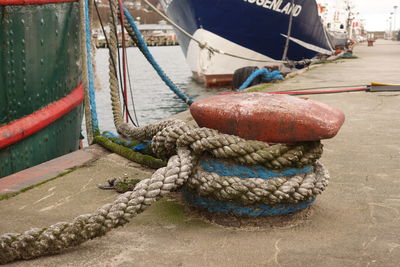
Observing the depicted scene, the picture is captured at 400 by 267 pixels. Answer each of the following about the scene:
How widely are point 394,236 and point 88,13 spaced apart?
3.44m

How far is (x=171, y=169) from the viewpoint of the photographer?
221 centimetres

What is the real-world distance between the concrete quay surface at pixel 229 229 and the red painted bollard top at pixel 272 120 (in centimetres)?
45

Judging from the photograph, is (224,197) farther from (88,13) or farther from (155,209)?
(88,13)

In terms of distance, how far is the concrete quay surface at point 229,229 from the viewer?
1.99 metres

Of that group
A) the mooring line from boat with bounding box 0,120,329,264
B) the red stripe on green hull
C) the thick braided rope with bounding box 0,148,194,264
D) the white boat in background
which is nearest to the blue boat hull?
the white boat in background

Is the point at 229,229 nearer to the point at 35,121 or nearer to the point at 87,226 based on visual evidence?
the point at 87,226

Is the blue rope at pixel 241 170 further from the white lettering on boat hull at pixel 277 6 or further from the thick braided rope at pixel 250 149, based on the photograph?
the white lettering on boat hull at pixel 277 6

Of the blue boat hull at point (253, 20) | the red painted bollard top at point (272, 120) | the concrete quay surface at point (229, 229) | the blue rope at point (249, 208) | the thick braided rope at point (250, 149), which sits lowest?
the concrete quay surface at point (229, 229)

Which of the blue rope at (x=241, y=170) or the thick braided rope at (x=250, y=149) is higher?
the thick braided rope at (x=250, y=149)

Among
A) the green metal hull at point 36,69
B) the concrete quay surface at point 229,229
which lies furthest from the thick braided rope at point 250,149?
the green metal hull at point 36,69

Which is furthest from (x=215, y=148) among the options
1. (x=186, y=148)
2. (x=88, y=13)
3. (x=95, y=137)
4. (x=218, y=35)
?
(x=218, y=35)

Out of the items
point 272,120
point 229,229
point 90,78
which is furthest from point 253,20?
point 229,229

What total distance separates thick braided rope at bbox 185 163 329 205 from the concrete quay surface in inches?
6.6

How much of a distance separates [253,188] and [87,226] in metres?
0.74
